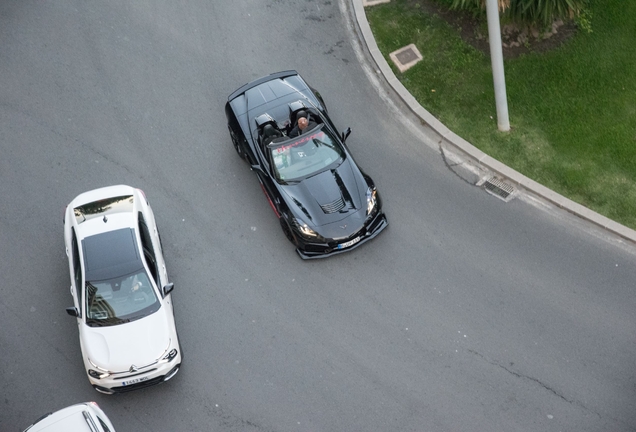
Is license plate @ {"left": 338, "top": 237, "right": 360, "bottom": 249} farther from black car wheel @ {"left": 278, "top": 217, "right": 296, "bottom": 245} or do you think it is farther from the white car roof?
the white car roof

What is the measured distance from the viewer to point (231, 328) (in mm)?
10930

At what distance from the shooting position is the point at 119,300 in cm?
1015

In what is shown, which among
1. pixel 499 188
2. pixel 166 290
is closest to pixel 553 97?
pixel 499 188

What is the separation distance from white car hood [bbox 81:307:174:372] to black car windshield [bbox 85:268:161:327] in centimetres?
11

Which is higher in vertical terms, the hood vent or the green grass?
the hood vent

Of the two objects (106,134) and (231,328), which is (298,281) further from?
(106,134)

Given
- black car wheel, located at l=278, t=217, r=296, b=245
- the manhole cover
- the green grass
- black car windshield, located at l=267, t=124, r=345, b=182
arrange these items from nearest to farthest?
1. black car wheel, located at l=278, t=217, r=296, b=245
2. black car windshield, located at l=267, t=124, r=345, b=182
3. the green grass
4. the manhole cover

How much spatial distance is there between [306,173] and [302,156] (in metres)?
0.32

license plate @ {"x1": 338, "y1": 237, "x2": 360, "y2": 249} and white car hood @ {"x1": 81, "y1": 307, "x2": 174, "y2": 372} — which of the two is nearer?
white car hood @ {"x1": 81, "y1": 307, "x2": 174, "y2": 372}

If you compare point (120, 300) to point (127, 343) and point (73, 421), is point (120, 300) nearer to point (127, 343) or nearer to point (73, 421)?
point (127, 343)

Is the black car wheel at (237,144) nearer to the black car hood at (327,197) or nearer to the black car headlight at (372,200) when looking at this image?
the black car hood at (327,197)

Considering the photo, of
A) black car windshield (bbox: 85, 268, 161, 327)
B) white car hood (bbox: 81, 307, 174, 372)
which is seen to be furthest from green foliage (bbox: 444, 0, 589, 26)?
white car hood (bbox: 81, 307, 174, 372)

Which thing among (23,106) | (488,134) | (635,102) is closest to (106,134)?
(23,106)

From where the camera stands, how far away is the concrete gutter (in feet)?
40.0
